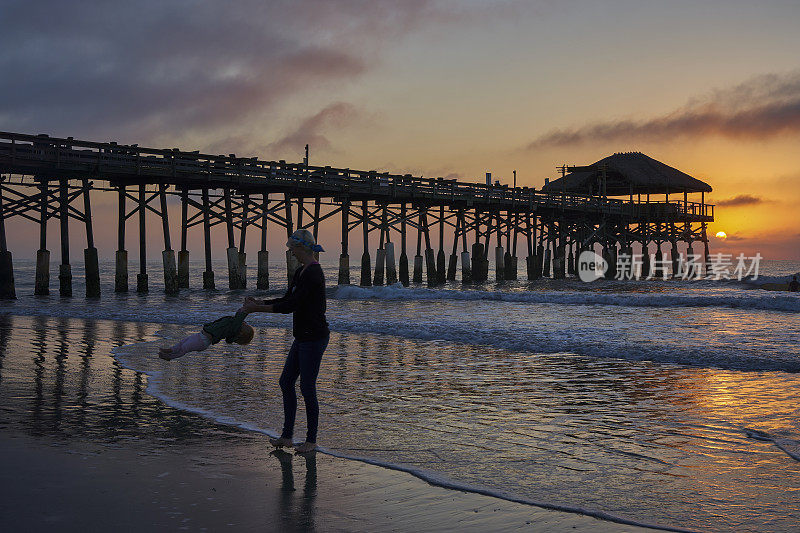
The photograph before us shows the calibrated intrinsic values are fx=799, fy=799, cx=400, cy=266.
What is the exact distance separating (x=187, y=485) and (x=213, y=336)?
1.37 metres

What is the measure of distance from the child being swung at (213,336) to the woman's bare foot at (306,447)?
0.92 meters

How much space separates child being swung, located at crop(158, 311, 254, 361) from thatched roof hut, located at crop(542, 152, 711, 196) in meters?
52.2

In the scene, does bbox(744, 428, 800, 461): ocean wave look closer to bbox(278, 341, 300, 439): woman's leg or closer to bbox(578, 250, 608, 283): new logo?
bbox(278, 341, 300, 439): woman's leg

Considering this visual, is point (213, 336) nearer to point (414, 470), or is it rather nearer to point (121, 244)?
point (414, 470)

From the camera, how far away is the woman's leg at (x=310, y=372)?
6.00 m

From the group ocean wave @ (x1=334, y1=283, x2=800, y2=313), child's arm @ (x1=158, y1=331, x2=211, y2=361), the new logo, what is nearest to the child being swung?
child's arm @ (x1=158, y1=331, x2=211, y2=361)

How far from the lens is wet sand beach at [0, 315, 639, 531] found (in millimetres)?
4328

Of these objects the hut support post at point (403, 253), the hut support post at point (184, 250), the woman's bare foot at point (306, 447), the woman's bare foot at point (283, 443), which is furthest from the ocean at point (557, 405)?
the hut support post at point (403, 253)

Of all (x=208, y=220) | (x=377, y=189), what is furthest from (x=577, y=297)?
(x=208, y=220)

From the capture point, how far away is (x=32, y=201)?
87.3ft

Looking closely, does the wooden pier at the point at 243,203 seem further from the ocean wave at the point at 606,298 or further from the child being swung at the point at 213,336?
the child being swung at the point at 213,336

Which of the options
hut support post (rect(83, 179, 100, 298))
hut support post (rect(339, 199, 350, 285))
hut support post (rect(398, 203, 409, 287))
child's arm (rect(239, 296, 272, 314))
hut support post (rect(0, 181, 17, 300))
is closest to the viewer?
child's arm (rect(239, 296, 272, 314))

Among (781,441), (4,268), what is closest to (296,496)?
(781,441)

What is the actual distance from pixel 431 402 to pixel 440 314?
13.3m
